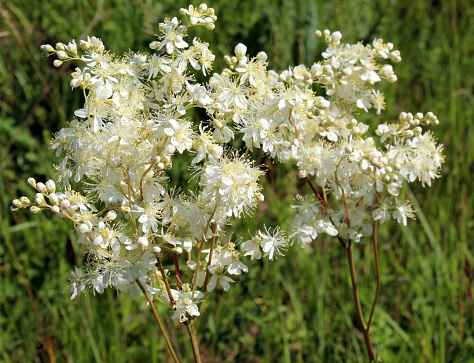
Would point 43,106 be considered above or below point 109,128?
above

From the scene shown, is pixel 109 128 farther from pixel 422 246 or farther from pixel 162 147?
pixel 422 246

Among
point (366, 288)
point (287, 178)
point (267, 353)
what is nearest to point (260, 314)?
point (267, 353)

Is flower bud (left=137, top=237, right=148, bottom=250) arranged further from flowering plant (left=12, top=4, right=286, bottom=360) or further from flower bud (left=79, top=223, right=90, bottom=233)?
flower bud (left=79, top=223, right=90, bottom=233)

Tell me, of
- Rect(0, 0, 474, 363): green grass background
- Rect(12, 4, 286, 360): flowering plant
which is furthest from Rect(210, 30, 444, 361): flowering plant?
Rect(0, 0, 474, 363): green grass background

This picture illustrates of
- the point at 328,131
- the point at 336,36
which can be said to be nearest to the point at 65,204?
the point at 328,131

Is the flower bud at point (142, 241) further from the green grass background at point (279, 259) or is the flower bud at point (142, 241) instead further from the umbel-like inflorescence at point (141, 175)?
the green grass background at point (279, 259)

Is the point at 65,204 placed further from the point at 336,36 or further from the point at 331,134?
the point at 336,36

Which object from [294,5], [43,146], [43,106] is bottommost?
[43,146]

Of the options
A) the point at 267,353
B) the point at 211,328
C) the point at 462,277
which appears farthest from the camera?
the point at 462,277
